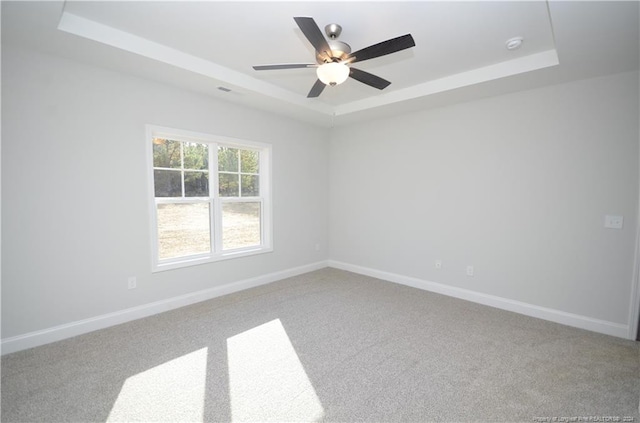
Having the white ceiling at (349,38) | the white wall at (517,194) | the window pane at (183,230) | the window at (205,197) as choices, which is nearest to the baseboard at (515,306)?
the white wall at (517,194)

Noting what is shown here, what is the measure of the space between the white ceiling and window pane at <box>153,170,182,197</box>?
38.7 inches

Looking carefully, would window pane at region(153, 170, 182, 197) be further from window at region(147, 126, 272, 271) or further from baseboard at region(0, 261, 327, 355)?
baseboard at region(0, 261, 327, 355)

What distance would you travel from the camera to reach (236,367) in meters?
2.24

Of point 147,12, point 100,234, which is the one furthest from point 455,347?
point 147,12

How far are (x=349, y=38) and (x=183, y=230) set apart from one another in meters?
2.75

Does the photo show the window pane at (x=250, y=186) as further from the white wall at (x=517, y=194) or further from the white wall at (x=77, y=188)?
the white wall at (x=517, y=194)

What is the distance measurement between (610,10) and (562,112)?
1.37 metres

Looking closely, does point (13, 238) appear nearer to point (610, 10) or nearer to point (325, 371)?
point (325, 371)

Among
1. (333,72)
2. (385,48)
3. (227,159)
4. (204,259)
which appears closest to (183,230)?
(204,259)

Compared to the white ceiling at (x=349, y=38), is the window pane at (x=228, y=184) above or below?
below

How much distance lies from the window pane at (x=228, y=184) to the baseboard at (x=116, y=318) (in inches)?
47.8

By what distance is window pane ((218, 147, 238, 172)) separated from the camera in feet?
12.5

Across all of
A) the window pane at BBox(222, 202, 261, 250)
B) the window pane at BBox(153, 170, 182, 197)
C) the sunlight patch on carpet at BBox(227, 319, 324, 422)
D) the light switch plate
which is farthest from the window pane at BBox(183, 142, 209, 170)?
the light switch plate

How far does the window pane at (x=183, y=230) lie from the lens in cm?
332
